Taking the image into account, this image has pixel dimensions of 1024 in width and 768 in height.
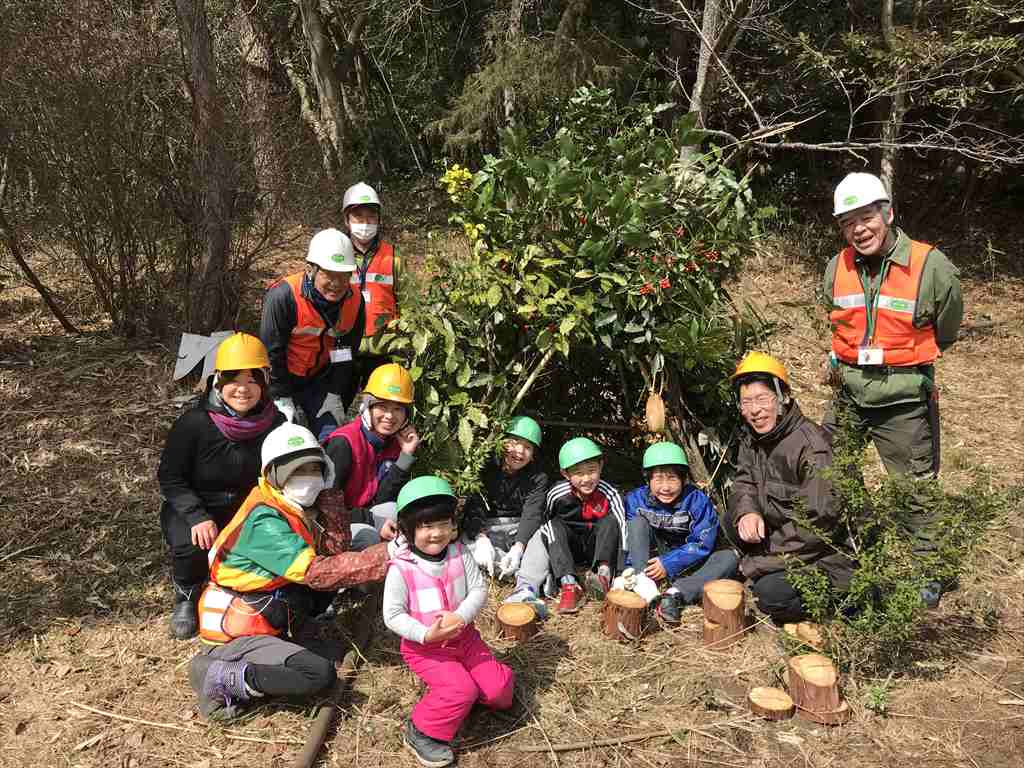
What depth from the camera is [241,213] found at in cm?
702

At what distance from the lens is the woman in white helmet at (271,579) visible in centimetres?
324

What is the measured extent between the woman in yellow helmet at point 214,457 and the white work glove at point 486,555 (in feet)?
3.86

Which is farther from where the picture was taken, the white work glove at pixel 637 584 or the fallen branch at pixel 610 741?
the white work glove at pixel 637 584

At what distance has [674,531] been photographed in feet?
14.2

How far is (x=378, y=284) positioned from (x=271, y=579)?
1896mm

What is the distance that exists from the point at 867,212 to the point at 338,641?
10.0 feet

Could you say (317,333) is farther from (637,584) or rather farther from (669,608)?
(669,608)

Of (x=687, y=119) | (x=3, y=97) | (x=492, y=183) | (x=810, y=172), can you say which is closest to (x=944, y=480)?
(x=687, y=119)

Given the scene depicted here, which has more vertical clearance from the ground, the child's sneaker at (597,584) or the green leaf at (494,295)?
Result: the green leaf at (494,295)

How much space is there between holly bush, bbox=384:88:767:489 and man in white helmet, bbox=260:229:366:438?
0.95 ft

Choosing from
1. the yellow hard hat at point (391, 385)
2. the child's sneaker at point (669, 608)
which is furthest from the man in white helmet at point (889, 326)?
the yellow hard hat at point (391, 385)

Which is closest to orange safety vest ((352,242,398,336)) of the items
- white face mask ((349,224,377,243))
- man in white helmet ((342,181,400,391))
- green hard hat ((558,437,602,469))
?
man in white helmet ((342,181,400,391))

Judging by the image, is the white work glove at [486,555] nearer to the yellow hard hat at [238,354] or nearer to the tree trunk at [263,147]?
the yellow hard hat at [238,354]

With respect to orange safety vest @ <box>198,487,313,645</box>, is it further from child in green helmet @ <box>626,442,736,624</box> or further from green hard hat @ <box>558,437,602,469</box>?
child in green helmet @ <box>626,442,736,624</box>
